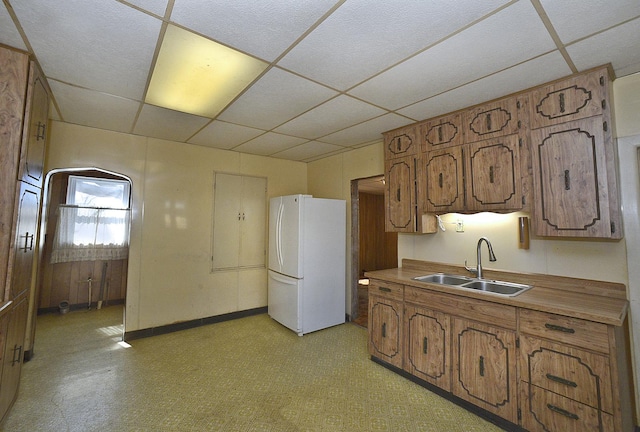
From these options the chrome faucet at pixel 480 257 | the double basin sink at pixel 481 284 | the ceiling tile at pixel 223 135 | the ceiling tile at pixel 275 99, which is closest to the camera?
the ceiling tile at pixel 275 99

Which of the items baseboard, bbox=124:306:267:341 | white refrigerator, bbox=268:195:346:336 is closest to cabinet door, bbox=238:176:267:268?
white refrigerator, bbox=268:195:346:336

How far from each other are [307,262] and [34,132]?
9.29 feet

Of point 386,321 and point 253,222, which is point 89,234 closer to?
point 253,222

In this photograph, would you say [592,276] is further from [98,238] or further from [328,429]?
[98,238]

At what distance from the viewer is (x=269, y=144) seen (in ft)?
12.7

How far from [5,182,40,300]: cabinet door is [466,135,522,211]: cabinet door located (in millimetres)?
3483

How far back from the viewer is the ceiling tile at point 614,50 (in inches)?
61.4

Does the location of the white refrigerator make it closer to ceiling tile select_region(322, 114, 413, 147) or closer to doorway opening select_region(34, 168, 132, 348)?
ceiling tile select_region(322, 114, 413, 147)

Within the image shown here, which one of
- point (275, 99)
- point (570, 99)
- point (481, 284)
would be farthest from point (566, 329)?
point (275, 99)

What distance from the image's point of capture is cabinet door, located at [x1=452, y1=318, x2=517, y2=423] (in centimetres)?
190

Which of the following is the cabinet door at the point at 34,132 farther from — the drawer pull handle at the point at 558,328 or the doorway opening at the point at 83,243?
the drawer pull handle at the point at 558,328

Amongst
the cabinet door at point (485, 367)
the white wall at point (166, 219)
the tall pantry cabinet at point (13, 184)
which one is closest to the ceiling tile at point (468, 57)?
the cabinet door at point (485, 367)

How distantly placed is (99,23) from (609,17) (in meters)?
2.78

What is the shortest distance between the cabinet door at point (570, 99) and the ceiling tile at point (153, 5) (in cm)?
264
